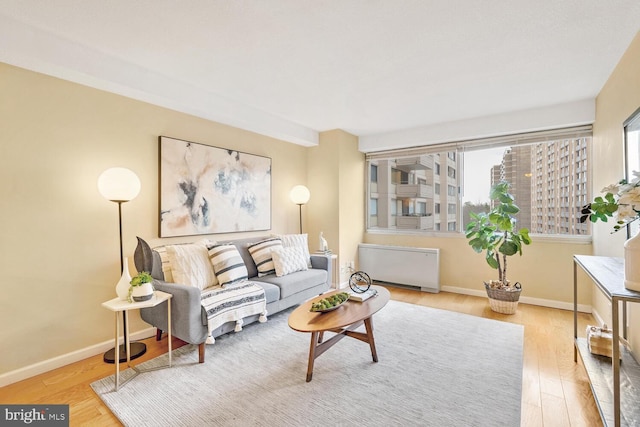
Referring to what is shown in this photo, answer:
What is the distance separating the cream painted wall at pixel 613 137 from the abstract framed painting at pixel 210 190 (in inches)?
145

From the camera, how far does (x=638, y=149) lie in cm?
218

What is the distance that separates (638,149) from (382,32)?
205 centimetres

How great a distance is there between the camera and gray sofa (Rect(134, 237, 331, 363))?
92.7 inches

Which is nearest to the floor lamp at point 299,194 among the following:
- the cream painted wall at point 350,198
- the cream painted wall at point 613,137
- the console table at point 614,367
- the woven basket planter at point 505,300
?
the cream painted wall at point 350,198

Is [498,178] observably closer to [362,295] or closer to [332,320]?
[362,295]

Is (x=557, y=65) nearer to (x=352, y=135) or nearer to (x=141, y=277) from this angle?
(x=352, y=135)

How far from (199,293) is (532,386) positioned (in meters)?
2.54

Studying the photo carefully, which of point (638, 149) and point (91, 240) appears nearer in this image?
point (638, 149)

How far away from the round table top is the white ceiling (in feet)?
6.73

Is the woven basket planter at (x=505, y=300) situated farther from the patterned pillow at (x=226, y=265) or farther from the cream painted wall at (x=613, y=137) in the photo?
the patterned pillow at (x=226, y=265)

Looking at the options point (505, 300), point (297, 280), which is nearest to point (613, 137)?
point (505, 300)

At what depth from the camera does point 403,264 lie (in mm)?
4656

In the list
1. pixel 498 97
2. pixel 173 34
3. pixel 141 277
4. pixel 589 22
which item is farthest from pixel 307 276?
pixel 589 22

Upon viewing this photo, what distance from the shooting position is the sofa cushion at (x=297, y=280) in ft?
10.5
